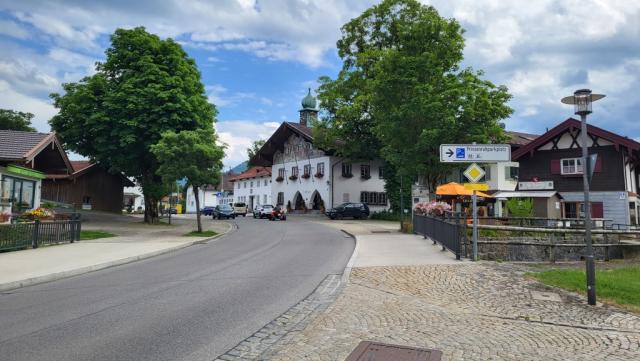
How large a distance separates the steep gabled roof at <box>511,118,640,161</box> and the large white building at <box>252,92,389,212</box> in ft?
56.5

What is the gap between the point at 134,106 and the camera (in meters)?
30.0

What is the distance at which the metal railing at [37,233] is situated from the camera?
15560mm

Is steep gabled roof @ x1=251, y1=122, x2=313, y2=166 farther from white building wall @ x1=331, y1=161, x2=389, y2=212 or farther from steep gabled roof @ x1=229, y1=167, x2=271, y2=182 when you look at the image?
white building wall @ x1=331, y1=161, x2=389, y2=212

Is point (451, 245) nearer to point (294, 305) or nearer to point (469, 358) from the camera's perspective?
point (294, 305)

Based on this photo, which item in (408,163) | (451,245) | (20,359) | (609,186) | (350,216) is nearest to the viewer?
(20,359)

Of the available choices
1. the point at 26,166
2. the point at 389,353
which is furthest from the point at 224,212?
the point at 389,353

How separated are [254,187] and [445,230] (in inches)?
2239

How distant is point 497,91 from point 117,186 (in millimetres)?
38039

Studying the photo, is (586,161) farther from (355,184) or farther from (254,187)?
(254,187)

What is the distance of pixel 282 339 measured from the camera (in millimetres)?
5879

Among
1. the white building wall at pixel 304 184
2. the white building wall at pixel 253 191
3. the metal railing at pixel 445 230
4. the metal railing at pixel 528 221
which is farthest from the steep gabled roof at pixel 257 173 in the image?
the metal railing at pixel 445 230

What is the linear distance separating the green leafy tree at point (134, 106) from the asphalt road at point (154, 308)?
739 inches

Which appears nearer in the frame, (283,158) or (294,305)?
(294,305)

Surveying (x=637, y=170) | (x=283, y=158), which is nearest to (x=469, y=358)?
(x=637, y=170)
